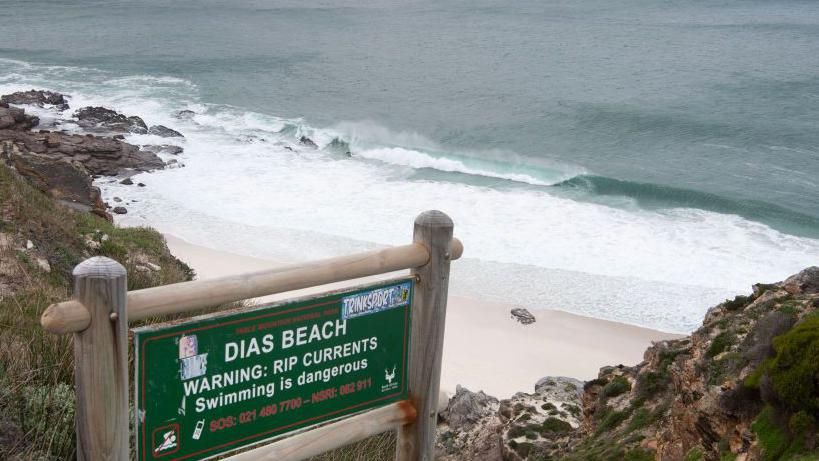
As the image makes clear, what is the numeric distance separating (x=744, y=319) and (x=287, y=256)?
14668 millimetres

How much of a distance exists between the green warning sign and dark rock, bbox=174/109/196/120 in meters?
32.5

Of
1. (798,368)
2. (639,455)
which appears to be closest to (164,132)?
(639,455)

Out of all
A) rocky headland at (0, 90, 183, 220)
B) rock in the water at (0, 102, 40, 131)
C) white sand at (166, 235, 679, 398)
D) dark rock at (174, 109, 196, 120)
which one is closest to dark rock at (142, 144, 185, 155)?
rocky headland at (0, 90, 183, 220)

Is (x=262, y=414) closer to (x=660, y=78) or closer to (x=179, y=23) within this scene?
(x=660, y=78)

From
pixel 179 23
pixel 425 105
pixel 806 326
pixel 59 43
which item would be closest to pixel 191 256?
pixel 806 326

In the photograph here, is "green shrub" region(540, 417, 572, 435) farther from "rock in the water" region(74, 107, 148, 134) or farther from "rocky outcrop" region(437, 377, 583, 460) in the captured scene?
"rock in the water" region(74, 107, 148, 134)

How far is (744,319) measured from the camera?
218 inches

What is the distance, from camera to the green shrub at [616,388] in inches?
246

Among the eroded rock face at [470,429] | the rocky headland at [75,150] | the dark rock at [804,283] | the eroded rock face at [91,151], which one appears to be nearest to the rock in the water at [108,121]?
the rocky headland at [75,150]

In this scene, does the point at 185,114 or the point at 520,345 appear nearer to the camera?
the point at 520,345

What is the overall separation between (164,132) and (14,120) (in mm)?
5250

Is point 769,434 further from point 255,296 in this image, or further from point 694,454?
point 255,296

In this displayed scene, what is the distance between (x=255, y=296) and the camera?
357 centimetres

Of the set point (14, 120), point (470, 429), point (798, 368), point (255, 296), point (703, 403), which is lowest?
point (14, 120)
